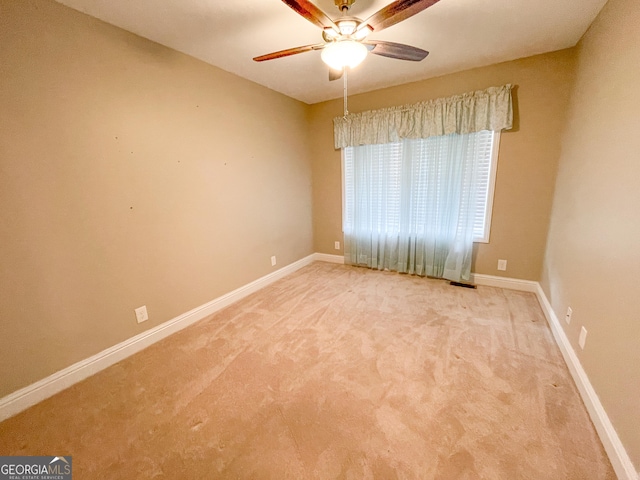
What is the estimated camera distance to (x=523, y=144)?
8.51 feet

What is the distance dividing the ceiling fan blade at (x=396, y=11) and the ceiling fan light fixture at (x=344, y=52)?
0.11 meters

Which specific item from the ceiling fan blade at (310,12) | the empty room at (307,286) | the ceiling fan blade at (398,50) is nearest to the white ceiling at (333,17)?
the empty room at (307,286)

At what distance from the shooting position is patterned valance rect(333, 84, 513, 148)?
2.55m

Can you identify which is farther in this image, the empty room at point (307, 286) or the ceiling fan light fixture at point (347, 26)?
the ceiling fan light fixture at point (347, 26)

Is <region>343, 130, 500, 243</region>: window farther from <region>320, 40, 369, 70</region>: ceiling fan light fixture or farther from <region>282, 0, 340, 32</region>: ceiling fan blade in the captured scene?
<region>282, 0, 340, 32</region>: ceiling fan blade

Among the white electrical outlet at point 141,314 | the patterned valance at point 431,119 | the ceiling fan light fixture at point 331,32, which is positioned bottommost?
the white electrical outlet at point 141,314

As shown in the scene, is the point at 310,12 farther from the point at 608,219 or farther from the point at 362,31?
the point at 608,219

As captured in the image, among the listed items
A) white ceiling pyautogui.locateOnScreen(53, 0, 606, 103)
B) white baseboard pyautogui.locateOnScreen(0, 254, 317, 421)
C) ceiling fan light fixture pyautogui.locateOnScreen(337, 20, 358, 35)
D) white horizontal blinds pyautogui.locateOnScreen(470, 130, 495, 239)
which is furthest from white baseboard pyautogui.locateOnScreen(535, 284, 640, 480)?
white baseboard pyautogui.locateOnScreen(0, 254, 317, 421)

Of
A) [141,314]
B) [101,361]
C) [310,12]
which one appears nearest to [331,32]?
[310,12]

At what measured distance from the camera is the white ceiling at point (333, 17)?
1.62m

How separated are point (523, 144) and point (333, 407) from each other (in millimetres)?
3005

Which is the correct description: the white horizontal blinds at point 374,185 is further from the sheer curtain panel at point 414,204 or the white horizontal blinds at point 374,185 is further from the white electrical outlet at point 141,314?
the white electrical outlet at point 141,314

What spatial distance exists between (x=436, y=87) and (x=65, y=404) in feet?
13.6

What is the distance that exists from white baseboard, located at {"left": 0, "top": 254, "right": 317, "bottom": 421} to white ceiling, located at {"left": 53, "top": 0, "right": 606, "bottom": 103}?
2.26 meters
